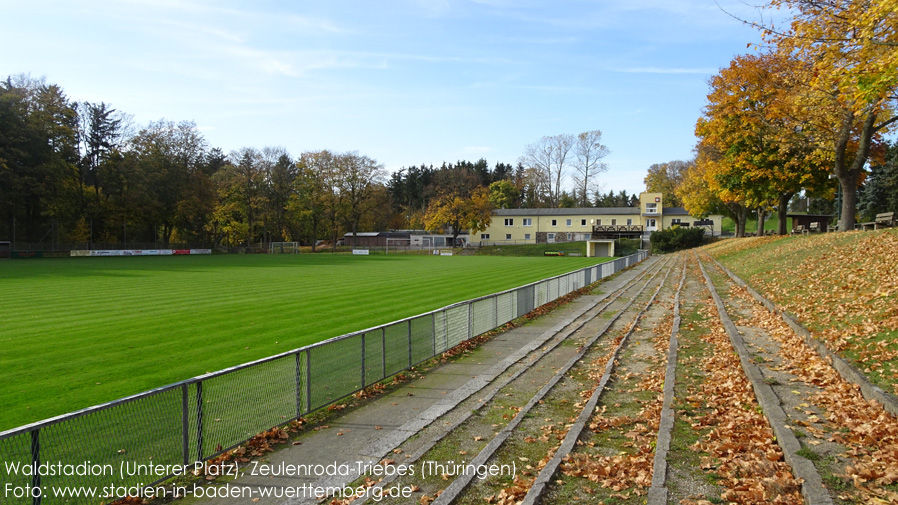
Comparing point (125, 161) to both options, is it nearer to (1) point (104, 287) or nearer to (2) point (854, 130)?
(1) point (104, 287)

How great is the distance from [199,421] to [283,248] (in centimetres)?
7808

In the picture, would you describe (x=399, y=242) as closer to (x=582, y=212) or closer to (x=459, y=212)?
(x=459, y=212)

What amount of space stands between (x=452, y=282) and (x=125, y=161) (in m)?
57.0

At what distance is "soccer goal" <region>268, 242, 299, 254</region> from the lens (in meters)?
81.0

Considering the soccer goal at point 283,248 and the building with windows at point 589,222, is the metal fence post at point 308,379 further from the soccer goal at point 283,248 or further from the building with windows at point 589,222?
the building with windows at point 589,222

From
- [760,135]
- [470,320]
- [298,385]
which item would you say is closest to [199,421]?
[298,385]

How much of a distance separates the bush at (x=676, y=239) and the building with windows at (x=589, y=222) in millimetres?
14571

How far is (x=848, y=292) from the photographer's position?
1320 centimetres

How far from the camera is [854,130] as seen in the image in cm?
2862

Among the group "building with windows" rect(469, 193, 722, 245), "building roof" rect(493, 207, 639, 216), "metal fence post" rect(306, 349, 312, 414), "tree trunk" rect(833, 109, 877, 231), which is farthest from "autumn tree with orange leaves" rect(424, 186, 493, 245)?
"metal fence post" rect(306, 349, 312, 414)

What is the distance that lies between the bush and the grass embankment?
167 feet

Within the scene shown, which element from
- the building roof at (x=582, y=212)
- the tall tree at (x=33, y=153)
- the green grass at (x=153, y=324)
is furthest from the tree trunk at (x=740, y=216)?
the tall tree at (x=33, y=153)

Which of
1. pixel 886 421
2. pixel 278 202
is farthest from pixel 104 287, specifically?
pixel 278 202

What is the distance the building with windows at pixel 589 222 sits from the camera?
297ft
